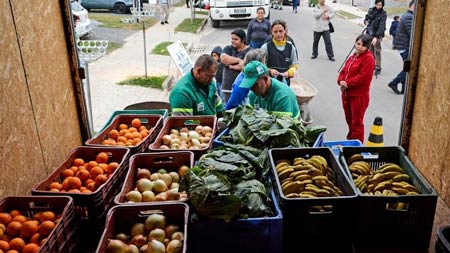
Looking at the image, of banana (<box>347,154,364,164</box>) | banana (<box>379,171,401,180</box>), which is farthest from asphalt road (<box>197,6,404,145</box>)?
banana (<box>379,171,401,180</box>)

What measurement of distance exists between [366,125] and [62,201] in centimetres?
679

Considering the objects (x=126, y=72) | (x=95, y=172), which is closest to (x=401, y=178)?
(x=95, y=172)

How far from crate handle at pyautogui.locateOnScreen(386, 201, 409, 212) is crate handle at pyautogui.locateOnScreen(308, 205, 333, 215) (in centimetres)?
37

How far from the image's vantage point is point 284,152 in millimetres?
3365

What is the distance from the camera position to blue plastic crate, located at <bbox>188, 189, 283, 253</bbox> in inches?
107

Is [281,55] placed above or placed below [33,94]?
below

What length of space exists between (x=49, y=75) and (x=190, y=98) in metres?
1.47

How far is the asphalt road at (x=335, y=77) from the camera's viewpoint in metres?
8.72

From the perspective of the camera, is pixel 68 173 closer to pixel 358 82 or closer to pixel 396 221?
pixel 396 221

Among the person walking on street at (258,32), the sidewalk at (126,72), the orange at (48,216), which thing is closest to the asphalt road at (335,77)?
the sidewalk at (126,72)

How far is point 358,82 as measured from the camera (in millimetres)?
7039

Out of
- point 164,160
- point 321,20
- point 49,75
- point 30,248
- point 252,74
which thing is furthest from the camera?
point 321,20

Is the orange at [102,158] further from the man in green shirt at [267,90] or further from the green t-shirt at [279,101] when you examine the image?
the green t-shirt at [279,101]

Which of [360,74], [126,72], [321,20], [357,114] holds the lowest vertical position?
[126,72]
